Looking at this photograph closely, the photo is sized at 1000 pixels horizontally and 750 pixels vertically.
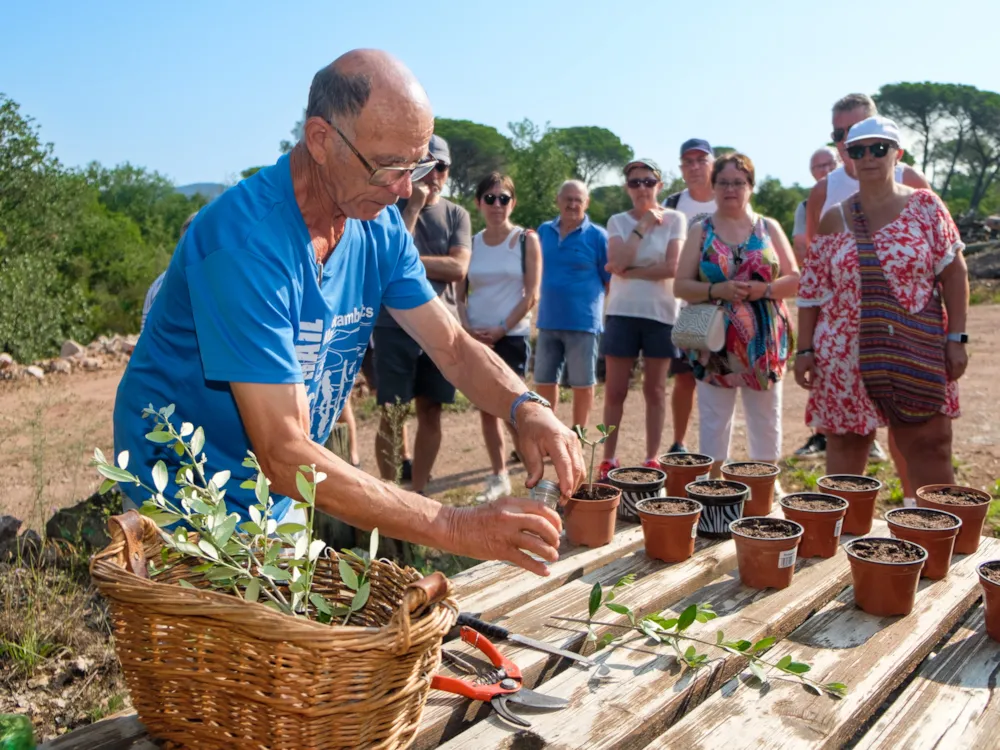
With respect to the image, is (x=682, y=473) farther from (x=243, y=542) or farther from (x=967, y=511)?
(x=243, y=542)

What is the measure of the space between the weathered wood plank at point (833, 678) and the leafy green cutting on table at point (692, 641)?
0.08 ft

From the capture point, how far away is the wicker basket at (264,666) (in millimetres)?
1055

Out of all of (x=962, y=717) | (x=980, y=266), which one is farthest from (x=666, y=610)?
(x=980, y=266)

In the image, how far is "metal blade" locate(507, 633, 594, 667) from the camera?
154 centimetres

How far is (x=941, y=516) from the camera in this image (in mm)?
2152

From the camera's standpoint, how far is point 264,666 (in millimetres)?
1065

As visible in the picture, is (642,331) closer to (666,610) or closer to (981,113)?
(666,610)

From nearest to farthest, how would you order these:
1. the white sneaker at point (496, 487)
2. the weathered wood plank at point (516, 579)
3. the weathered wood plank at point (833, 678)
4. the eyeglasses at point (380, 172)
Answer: the weathered wood plank at point (833, 678), the eyeglasses at point (380, 172), the weathered wood plank at point (516, 579), the white sneaker at point (496, 487)

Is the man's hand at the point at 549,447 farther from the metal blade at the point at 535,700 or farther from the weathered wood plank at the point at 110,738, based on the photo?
the weathered wood plank at the point at 110,738

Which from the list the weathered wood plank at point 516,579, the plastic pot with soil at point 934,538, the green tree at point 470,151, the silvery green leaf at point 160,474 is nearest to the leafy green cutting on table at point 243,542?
the silvery green leaf at point 160,474

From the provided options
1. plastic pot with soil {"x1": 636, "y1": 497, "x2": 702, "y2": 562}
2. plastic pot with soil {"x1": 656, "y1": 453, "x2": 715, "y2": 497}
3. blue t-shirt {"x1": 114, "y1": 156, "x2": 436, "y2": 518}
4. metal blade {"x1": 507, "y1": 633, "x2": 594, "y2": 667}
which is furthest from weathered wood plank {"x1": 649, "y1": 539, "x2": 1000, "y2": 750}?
blue t-shirt {"x1": 114, "y1": 156, "x2": 436, "y2": 518}

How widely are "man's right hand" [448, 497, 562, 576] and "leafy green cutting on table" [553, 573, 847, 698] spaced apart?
8.8 inches

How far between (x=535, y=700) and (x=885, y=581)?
0.85 meters

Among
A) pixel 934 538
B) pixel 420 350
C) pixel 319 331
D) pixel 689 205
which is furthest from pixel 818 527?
pixel 689 205
